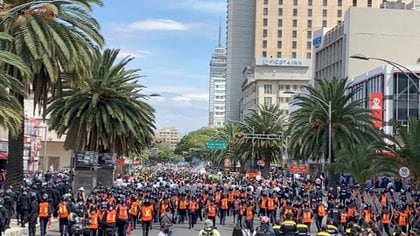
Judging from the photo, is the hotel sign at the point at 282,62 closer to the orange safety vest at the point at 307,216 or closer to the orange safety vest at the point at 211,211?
the orange safety vest at the point at 211,211

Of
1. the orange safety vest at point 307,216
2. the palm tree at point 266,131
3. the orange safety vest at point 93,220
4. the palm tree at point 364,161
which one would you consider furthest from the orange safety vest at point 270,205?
the palm tree at point 266,131

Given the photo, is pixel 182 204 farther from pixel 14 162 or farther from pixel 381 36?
pixel 381 36

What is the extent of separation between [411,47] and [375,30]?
4.34 m

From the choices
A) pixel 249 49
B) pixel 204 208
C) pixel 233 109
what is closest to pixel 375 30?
pixel 204 208

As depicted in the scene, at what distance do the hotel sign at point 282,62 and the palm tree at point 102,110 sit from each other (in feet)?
327

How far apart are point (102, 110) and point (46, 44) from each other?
51.3ft

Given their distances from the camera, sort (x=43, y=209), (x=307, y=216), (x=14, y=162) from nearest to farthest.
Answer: (x=43, y=209) → (x=307, y=216) → (x=14, y=162)

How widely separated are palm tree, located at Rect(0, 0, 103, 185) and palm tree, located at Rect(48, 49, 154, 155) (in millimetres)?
10317

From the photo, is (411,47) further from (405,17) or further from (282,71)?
(282,71)

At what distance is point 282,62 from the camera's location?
144 m

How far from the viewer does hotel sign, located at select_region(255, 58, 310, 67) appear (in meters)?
144

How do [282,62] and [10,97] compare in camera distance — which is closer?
[10,97]

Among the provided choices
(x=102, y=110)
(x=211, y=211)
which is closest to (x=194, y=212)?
(x=211, y=211)

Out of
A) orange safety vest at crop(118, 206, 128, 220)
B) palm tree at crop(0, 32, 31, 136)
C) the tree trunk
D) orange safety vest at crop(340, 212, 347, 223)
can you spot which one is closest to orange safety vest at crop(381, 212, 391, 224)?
orange safety vest at crop(340, 212, 347, 223)
